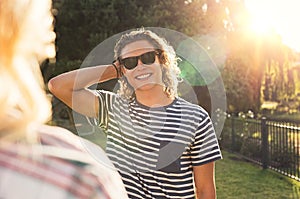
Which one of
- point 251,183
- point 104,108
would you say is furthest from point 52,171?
point 251,183

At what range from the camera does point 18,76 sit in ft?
2.68

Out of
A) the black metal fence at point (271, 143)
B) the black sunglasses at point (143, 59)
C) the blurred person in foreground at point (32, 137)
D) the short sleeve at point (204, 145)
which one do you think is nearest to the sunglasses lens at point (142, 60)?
the black sunglasses at point (143, 59)

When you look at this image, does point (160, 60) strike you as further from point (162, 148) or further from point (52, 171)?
point (52, 171)

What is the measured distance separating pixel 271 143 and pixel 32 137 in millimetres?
10978

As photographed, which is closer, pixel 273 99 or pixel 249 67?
pixel 249 67

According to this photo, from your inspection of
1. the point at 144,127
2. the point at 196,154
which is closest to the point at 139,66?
the point at 144,127

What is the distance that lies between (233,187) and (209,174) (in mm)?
7136

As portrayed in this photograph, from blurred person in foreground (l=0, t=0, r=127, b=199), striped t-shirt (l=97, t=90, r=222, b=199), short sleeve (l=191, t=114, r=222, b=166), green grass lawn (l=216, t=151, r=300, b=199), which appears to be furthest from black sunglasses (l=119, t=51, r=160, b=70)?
green grass lawn (l=216, t=151, r=300, b=199)

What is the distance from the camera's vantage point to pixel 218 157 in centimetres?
299

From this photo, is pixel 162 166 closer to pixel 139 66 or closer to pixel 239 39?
pixel 139 66

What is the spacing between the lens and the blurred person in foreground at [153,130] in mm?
2893

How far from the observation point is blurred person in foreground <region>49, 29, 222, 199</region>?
2893 mm

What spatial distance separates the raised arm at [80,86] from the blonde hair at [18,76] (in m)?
2.34

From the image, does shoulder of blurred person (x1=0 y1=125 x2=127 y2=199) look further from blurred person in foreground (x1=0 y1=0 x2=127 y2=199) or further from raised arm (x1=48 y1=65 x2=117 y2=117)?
raised arm (x1=48 y1=65 x2=117 y2=117)
